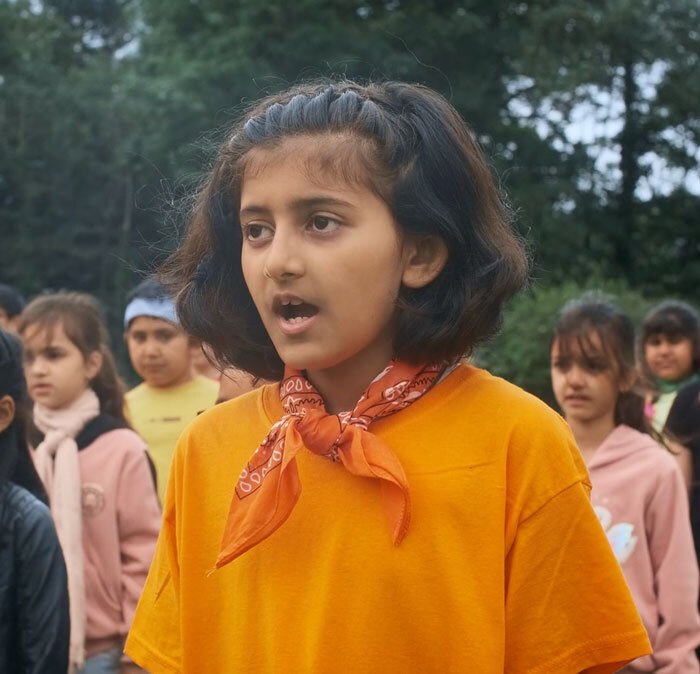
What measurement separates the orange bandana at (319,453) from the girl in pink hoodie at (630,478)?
2689 millimetres

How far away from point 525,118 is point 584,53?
2.12m

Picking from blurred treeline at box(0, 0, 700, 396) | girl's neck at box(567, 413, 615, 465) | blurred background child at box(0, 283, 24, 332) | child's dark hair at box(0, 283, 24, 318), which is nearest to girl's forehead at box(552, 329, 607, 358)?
girl's neck at box(567, 413, 615, 465)

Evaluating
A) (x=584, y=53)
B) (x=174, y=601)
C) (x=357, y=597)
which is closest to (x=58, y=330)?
(x=174, y=601)

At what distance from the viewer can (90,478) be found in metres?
5.52

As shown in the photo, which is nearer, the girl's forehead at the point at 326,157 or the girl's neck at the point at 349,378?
the girl's forehead at the point at 326,157

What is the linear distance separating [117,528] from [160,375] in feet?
4.45

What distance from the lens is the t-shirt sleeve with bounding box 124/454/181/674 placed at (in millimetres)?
2564

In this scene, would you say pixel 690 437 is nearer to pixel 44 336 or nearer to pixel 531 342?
pixel 44 336

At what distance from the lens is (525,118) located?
30750 mm

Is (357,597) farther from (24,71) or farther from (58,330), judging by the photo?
(24,71)

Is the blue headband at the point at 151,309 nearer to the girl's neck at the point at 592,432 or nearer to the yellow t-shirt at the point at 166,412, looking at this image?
the yellow t-shirt at the point at 166,412

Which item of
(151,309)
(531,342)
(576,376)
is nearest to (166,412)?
(151,309)

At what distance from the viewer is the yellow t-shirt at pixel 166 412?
21.6 feet

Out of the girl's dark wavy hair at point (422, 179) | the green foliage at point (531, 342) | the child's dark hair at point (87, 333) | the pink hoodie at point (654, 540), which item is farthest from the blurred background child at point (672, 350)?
the green foliage at point (531, 342)
